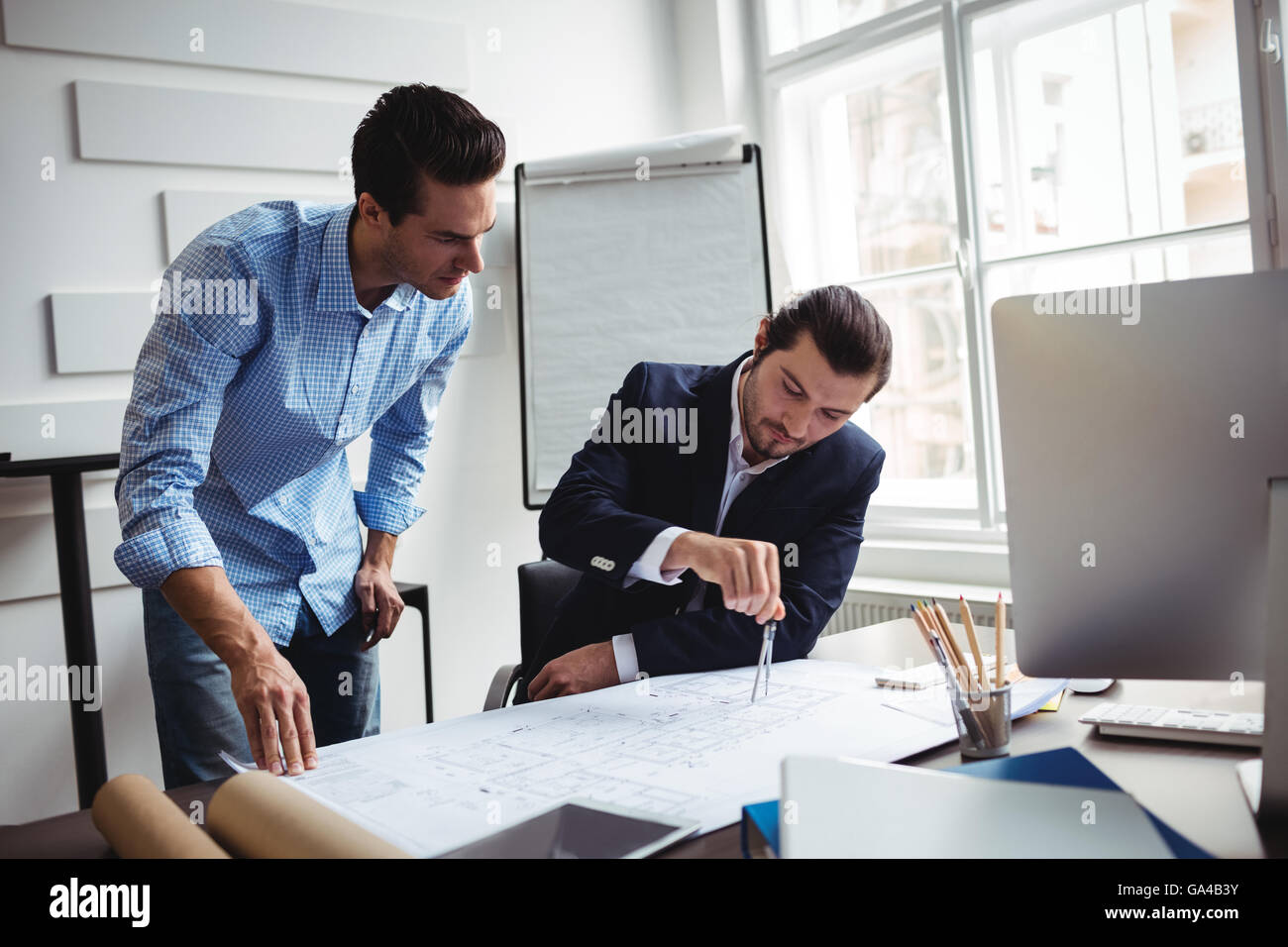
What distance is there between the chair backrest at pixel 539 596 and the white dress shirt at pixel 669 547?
374mm

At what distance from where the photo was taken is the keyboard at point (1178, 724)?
3.63ft

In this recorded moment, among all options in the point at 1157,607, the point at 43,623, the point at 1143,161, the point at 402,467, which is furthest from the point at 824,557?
the point at 43,623

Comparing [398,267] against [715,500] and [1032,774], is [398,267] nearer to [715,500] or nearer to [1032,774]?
[715,500]

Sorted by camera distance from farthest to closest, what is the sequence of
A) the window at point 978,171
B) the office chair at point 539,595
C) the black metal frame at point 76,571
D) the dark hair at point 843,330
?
the window at point 978,171
the black metal frame at point 76,571
the office chair at point 539,595
the dark hair at point 843,330

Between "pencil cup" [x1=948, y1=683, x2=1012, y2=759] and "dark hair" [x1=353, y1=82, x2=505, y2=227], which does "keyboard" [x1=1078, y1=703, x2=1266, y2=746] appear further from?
"dark hair" [x1=353, y1=82, x2=505, y2=227]

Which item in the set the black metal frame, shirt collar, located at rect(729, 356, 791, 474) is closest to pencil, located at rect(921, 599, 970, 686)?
shirt collar, located at rect(729, 356, 791, 474)

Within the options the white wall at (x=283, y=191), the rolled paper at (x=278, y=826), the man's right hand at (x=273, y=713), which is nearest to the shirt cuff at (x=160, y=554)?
the man's right hand at (x=273, y=713)

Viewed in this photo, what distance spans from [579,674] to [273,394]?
0.71 m

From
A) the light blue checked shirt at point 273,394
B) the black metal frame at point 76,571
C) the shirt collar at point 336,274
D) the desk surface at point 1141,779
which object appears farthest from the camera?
the black metal frame at point 76,571

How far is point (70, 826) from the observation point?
1.04 m

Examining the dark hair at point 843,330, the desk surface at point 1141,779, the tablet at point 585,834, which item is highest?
the dark hair at point 843,330

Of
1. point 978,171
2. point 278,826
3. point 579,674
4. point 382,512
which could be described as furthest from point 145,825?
point 978,171

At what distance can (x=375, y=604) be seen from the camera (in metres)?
1.95

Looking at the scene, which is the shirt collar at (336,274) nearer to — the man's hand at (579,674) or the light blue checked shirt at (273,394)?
the light blue checked shirt at (273,394)
